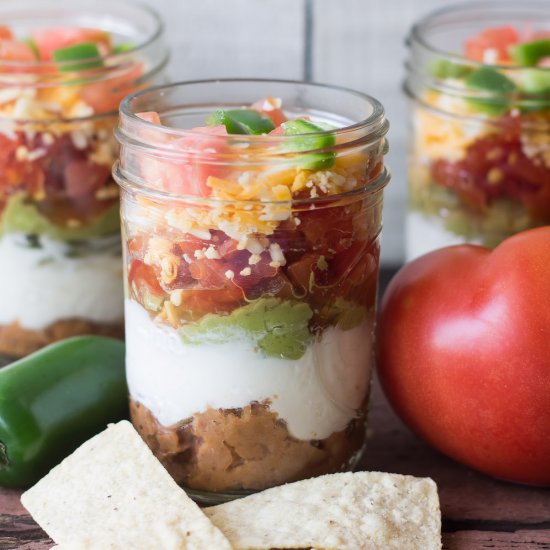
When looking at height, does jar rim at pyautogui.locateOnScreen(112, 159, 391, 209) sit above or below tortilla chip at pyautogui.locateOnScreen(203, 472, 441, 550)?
above

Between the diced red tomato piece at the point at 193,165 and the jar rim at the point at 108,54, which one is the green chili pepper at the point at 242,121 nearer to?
the diced red tomato piece at the point at 193,165

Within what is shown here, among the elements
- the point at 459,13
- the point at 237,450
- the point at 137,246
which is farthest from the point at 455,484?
the point at 459,13

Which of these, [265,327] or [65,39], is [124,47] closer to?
[65,39]

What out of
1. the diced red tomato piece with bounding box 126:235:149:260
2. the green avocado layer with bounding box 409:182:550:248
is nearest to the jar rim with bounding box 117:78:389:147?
the diced red tomato piece with bounding box 126:235:149:260

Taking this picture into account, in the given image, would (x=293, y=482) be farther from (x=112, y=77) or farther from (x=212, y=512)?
(x=112, y=77)

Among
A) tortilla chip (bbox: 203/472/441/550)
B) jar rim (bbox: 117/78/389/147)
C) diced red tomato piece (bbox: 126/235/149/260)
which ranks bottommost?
tortilla chip (bbox: 203/472/441/550)

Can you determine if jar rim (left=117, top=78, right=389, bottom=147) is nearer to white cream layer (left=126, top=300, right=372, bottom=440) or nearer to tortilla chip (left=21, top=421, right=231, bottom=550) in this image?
white cream layer (left=126, top=300, right=372, bottom=440)

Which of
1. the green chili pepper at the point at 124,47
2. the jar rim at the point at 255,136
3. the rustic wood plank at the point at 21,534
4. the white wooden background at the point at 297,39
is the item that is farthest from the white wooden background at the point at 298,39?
the rustic wood plank at the point at 21,534
